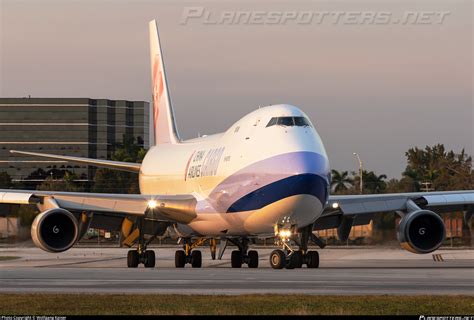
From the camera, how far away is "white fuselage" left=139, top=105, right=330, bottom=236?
33906mm

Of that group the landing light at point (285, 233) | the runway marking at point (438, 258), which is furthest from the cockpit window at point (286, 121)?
the runway marking at point (438, 258)

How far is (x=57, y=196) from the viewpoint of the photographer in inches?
1505

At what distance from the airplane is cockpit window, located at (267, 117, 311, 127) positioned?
0.03 m

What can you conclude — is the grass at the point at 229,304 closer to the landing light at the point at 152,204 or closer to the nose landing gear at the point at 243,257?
the landing light at the point at 152,204

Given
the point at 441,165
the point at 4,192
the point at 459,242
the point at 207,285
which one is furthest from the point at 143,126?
the point at 207,285

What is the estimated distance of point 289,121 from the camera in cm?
3525

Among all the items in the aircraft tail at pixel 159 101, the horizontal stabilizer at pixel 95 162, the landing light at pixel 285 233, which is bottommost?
the landing light at pixel 285 233

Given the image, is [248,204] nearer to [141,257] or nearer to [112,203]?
[112,203]

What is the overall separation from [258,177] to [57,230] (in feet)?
23.3

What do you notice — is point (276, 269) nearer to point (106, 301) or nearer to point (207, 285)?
point (207, 285)

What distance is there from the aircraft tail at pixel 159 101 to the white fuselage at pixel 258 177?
9878mm

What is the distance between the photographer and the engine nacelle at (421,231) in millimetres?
37500

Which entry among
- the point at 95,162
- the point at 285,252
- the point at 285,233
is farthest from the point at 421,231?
the point at 95,162

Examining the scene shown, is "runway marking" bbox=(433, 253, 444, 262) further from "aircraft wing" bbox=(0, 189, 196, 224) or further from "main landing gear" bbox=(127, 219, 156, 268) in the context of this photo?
"main landing gear" bbox=(127, 219, 156, 268)
